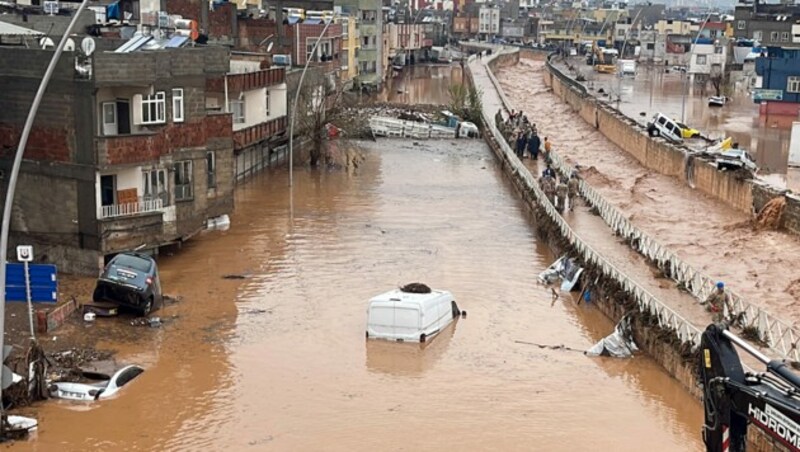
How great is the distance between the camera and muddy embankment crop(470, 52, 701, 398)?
20609 millimetres

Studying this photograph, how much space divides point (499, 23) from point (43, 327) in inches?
6828

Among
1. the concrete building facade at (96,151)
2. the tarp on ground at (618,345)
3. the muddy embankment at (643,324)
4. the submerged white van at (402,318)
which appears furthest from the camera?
the concrete building facade at (96,151)

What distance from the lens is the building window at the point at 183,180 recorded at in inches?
1178

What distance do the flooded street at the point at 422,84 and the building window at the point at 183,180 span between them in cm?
5240

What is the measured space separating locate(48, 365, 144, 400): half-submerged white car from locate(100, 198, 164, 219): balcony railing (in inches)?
310

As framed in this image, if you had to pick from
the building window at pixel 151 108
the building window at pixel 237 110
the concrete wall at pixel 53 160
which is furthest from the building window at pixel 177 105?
the building window at pixel 237 110

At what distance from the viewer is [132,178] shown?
28109 millimetres

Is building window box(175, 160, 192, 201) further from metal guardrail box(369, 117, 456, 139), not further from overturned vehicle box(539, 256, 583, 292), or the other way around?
metal guardrail box(369, 117, 456, 139)

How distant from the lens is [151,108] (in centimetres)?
2855

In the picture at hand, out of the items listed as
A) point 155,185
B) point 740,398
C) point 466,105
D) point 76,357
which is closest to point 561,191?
point 155,185

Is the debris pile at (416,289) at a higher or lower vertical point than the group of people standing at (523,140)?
lower

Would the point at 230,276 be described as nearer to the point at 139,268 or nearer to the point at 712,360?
the point at 139,268

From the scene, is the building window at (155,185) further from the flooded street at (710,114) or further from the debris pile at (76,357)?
the flooded street at (710,114)

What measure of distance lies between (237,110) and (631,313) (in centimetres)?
2266
